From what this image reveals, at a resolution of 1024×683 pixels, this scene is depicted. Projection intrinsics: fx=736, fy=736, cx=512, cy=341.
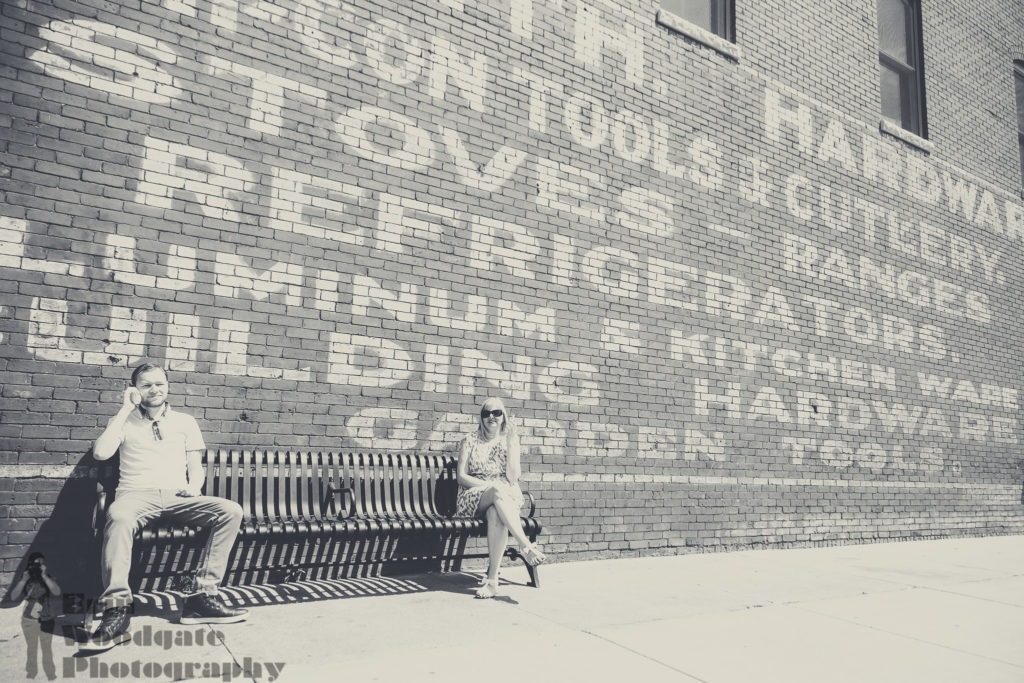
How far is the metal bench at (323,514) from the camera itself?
15.3 feet

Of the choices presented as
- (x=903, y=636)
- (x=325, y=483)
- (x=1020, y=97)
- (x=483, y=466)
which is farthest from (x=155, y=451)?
(x=1020, y=97)

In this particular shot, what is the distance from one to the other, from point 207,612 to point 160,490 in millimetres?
796

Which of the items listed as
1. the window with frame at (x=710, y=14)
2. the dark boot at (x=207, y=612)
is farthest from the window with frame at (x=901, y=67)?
the dark boot at (x=207, y=612)

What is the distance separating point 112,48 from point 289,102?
3.96ft

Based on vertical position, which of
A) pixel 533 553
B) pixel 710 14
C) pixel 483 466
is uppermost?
pixel 710 14

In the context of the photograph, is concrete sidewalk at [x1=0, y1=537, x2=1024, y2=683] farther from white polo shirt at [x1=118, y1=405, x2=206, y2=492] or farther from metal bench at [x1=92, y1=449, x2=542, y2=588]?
white polo shirt at [x1=118, y1=405, x2=206, y2=492]

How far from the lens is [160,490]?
4297mm

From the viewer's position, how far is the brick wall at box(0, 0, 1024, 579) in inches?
190

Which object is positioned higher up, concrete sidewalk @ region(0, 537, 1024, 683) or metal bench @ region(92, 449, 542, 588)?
metal bench @ region(92, 449, 542, 588)

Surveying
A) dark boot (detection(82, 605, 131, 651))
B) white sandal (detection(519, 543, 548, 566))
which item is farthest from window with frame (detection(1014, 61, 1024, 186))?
dark boot (detection(82, 605, 131, 651))

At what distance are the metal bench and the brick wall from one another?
27cm

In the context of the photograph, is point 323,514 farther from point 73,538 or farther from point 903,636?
point 903,636

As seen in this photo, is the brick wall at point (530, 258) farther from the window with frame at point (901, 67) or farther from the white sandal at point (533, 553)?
the white sandal at point (533, 553)

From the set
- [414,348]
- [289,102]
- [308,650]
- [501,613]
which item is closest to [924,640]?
[501,613]
